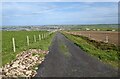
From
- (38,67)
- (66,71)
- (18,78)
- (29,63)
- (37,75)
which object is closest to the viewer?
(18,78)

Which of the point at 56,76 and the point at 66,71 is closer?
the point at 56,76

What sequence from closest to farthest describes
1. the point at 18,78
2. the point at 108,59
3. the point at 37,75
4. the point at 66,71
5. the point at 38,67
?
the point at 18,78 → the point at 37,75 → the point at 66,71 → the point at 38,67 → the point at 108,59

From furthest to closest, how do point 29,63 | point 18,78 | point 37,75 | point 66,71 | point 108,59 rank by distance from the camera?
point 108,59 < point 29,63 < point 66,71 < point 37,75 < point 18,78

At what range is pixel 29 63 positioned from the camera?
1736 cm

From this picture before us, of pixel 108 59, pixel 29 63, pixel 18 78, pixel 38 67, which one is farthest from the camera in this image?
pixel 108 59

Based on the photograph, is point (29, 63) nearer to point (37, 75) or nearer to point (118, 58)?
point (37, 75)

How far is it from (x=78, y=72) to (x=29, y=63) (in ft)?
14.6

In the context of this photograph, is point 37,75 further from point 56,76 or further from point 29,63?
point 29,63

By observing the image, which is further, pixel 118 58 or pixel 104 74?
pixel 118 58

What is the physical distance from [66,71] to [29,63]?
380 centimetres

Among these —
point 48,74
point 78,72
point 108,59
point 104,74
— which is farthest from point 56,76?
point 108,59

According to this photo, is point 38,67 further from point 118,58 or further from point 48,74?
point 118,58

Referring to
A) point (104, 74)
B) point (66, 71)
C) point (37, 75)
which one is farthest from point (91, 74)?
point (37, 75)

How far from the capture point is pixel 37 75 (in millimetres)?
13391
